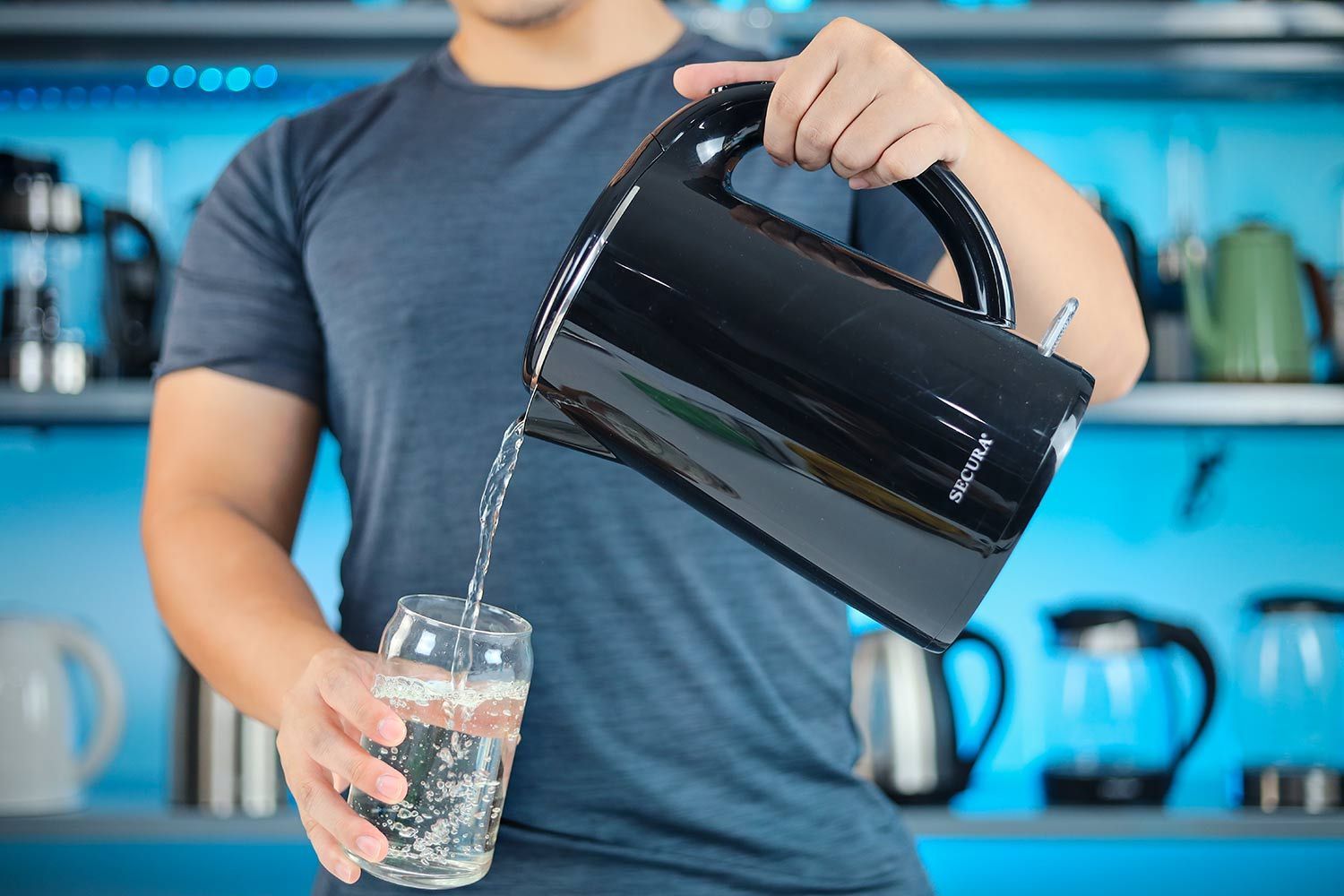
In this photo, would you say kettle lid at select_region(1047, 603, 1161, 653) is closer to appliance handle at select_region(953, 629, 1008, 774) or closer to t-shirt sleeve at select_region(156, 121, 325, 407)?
appliance handle at select_region(953, 629, 1008, 774)

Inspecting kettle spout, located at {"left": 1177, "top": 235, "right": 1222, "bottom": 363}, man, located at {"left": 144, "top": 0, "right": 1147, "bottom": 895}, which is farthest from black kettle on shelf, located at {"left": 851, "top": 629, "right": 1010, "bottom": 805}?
man, located at {"left": 144, "top": 0, "right": 1147, "bottom": 895}

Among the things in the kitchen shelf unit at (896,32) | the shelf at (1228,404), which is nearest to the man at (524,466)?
the kitchen shelf unit at (896,32)

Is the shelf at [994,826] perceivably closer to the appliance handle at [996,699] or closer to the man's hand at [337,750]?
the appliance handle at [996,699]

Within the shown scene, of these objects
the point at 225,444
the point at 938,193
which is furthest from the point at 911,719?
the point at 938,193

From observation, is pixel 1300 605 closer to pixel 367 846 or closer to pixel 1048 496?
pixel 1048 496

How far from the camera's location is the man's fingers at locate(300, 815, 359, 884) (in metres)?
0.61

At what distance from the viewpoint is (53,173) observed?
1.56 metres

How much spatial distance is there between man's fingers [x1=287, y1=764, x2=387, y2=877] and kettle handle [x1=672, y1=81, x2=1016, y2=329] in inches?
13.6

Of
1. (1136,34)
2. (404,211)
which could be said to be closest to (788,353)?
(404,211)

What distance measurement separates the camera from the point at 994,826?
1.42m

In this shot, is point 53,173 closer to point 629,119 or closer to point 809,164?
point 629,119

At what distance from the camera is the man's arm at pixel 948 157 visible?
0.56m

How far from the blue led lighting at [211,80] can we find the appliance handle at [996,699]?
3.99 feet

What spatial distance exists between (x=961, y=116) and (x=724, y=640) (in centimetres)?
36
